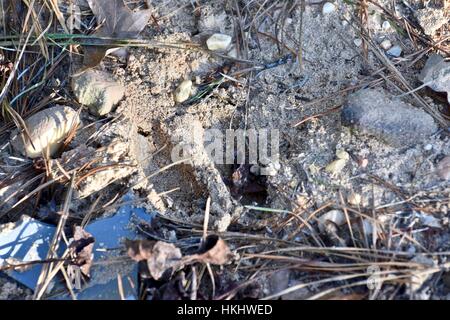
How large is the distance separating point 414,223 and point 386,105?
440 millimetres

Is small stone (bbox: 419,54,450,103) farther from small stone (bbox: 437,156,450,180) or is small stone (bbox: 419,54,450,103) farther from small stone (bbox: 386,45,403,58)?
small stone (bbox: 437,156,450,180)

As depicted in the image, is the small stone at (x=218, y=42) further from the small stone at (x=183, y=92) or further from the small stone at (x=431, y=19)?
the small stone at (x=431, y=19)

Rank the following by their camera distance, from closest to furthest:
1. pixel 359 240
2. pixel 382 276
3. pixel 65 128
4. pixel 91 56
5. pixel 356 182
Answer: pixel 382 276, pixel 359 240, pixel 356 182, pixel 65 128, pixel 91 56

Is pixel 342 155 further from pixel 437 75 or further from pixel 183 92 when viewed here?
pixel 183 92

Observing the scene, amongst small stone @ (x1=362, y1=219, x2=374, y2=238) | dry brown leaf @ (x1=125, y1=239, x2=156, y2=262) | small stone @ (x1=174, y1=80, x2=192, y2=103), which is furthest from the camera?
small stone @ (x1=174, y1=80, x2=192, y2=103)


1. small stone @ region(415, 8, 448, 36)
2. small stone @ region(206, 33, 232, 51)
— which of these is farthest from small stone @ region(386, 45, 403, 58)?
small stone @ region(206, 33, 232, 51)

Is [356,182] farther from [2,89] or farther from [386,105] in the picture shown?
[2,89]

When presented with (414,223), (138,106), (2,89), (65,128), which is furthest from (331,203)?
(2,89)

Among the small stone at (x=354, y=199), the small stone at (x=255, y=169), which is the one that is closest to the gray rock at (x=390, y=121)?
the small stone at (x=354, y=199)

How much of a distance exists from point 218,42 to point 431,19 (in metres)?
0.82

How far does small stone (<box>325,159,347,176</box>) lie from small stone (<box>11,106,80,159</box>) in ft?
3.07

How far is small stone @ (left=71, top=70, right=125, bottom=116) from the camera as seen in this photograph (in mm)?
1984

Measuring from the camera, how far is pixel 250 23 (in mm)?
2105

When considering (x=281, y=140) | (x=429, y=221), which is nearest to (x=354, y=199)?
(x=429, y=221)
